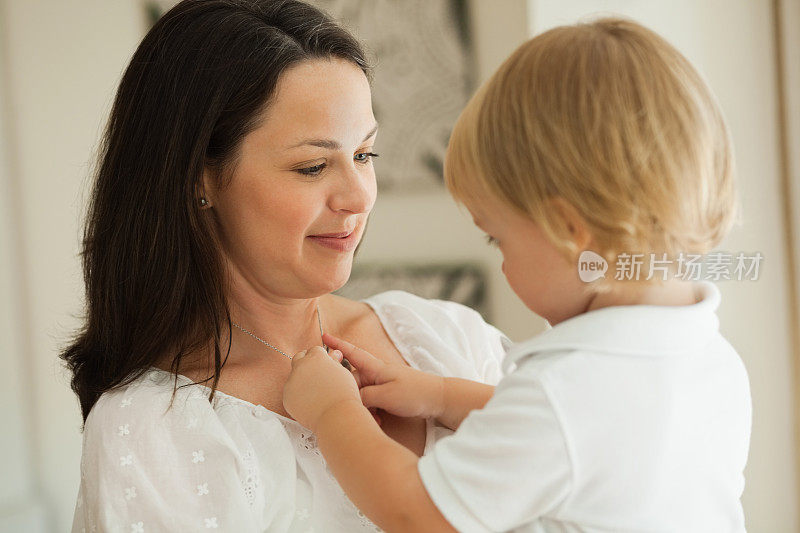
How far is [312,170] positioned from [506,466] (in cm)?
59

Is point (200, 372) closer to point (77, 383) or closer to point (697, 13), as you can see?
point (77, 383)

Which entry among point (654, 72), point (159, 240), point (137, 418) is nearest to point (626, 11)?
point (654, 72)

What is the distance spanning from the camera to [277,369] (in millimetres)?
1326

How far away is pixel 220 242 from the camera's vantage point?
4.32 feet

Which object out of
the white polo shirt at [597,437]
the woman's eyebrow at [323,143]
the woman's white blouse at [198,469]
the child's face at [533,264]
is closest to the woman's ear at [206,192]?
the woman's eyebrow at [323,143]

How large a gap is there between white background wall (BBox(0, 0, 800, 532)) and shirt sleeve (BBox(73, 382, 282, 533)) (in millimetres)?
710

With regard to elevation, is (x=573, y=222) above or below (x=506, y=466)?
above

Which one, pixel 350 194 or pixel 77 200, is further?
pixel 77 200

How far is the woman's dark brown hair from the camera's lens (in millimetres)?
1213

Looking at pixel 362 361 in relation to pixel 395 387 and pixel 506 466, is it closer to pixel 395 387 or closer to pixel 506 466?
pixel 395 387

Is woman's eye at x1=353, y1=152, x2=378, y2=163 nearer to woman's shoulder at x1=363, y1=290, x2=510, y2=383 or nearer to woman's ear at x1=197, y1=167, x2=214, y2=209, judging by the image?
woman's ear at x1=197, y1=167, x2=214, y2=209

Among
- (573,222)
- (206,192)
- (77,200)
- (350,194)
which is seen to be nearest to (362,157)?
(350,194)

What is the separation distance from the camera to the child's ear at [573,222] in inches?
34.4

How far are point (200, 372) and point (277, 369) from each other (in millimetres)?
131
